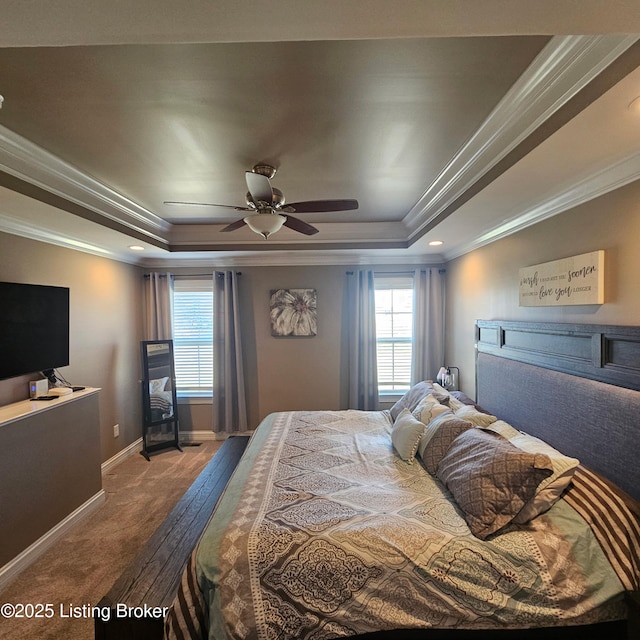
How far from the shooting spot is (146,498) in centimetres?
321

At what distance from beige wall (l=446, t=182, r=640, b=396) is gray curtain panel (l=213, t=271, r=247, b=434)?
277 cm

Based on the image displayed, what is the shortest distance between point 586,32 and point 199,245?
12.3 ft

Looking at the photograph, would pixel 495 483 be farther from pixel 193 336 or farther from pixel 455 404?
pixel 193 336

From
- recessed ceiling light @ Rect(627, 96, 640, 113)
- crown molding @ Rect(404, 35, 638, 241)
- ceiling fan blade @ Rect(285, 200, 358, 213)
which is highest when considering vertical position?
crown molding @ Rect(404, 35, 638, 241)

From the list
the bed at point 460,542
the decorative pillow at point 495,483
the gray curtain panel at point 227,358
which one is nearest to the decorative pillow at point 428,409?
the bed at point 460,542

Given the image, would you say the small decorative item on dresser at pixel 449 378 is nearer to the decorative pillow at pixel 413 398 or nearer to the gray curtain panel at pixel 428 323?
the gray curtain panel at pixel 428 323

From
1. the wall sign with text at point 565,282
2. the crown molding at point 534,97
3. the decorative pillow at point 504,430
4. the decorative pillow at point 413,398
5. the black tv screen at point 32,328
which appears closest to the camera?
the crown molding at point 534,97

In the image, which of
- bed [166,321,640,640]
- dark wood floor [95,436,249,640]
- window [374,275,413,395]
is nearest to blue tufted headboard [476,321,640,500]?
bed [166,321,640,640]

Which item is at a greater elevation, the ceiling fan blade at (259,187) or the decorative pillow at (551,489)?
the ceiling fan blade at (259,187)

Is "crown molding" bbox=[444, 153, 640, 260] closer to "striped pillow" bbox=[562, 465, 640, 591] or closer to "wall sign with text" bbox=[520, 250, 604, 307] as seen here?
"wall sign with text" bbox=[520, 250, 604, 307]

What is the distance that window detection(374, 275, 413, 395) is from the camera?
15.0 ft

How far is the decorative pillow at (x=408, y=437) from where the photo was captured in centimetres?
230

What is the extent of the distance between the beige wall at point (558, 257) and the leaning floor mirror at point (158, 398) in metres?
3.60

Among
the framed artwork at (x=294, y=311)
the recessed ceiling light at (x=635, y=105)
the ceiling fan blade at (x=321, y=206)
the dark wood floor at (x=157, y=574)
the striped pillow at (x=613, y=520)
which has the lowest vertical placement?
the dark wood floor at (x=157, y=574)
